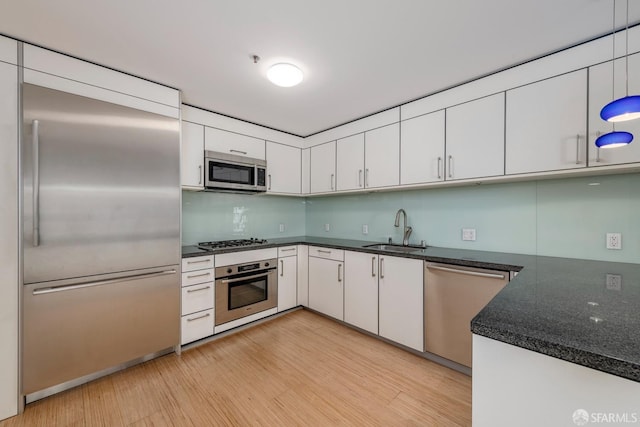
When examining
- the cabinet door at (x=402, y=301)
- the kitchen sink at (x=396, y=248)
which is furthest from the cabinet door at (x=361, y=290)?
the kitchen sink at (x=396, y=248)

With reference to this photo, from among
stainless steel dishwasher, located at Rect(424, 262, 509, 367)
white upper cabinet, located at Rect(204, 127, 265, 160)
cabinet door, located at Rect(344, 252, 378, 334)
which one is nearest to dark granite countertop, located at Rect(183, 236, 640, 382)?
stainless steel dishwasher, located at Rect(424, 262, 509, 367)

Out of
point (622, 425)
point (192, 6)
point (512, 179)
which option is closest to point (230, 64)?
point (192, 6)

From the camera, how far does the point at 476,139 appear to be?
2.14m

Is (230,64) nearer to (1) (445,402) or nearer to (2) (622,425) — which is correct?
(2) (622,425)

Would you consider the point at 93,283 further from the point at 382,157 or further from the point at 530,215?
the point at 530,215

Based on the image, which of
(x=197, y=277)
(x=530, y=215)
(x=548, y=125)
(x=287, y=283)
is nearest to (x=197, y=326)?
(x=197, y=277)

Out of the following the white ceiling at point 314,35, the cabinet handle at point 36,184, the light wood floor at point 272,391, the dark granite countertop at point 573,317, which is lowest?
the light wood floor at point 272,391

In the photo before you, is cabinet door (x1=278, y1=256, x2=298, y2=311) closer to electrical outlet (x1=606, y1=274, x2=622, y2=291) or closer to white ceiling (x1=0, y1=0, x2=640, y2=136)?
white ceiling (x1=0, y1=0, x2=640, y2=136)

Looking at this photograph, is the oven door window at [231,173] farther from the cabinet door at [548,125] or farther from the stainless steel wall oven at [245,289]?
the cabinet door at [548,125]

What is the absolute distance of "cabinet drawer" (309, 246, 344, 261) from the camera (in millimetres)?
2923

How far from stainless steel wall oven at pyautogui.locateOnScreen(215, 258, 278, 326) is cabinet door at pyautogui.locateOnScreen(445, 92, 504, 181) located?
7.03 ft

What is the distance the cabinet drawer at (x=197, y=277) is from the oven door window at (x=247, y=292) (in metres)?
0.24

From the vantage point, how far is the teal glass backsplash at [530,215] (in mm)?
1799

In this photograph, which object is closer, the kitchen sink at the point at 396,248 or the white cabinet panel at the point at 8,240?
the white cabinet panel at the point at 8,240
